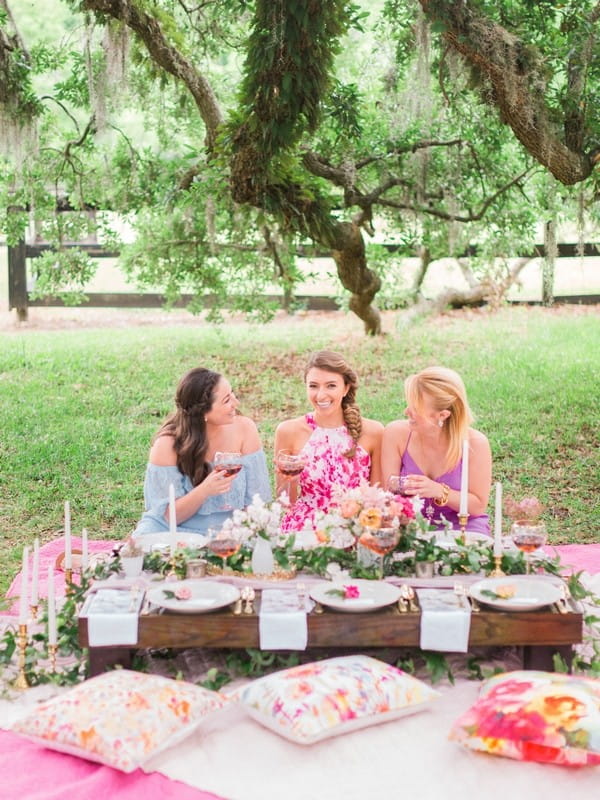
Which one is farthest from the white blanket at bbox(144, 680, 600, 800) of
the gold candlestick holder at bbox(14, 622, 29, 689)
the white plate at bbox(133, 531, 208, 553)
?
the white plate at bbox(133, 531, 208, 553)

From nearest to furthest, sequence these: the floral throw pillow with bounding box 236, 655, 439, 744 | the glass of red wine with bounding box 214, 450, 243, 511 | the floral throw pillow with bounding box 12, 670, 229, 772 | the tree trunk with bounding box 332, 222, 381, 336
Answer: the floral throw pillow with bounding box 12, 670, 229, 772 < the floral throw pillow with bounding box 236, 655, 439, 744 < the glass of red wine with bounding box 214, 450, 243, 511 < the tree trunk with bounding box 332, 222, 381, 336

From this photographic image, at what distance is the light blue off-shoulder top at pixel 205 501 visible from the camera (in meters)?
4.32

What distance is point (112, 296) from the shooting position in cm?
1173

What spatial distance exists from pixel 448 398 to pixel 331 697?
163 cm

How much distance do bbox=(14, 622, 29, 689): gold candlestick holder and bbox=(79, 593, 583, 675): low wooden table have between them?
27 centimetres

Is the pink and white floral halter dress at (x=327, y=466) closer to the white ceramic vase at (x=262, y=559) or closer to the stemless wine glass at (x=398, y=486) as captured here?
the stemless wine glass at (x=398, y=486)

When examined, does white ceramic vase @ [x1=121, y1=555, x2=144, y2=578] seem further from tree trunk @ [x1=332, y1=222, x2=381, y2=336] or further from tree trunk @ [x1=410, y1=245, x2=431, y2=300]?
tree trunk @ [x1=410, y1=245, x2=431, y2=300]

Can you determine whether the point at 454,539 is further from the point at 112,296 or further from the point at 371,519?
the point at 112,296

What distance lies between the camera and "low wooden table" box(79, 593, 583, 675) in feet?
10.4

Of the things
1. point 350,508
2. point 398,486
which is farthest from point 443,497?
point 350,508

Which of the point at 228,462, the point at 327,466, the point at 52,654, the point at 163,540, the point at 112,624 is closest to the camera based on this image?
the point at 112,624

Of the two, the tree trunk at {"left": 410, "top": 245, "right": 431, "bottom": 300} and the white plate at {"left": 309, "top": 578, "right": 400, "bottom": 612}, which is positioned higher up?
the tree trunk at {"left": 410, "top": 245, "right": 431, "bottom": 300}

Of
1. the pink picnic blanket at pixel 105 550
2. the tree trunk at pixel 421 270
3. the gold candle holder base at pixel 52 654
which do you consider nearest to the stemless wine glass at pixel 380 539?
the gold candle holder base at pixel 52 654

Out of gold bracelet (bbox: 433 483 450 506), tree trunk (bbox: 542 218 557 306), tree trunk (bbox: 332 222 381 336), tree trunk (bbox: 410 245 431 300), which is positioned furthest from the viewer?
tree trunk (bbox: 410 245 431 300)
